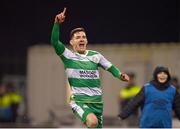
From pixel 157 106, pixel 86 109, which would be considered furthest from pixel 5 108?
pixel 86 109

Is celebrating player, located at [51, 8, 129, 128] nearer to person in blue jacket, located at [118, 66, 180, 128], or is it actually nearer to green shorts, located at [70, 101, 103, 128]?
green shorts, located at [70, 101, 103, 128]

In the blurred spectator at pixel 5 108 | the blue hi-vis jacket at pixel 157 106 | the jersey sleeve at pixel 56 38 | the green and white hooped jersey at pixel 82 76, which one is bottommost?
the blurred spectator at pixel 5 108

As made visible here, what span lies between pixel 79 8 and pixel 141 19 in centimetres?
225

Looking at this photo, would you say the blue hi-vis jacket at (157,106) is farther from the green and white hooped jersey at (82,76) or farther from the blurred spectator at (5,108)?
the blurred spectator at (5,108)

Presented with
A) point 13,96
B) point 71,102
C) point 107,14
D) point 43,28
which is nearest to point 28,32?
point 43,28

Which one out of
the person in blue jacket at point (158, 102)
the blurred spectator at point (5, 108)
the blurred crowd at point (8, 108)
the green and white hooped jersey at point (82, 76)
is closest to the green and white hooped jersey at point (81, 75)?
the green and white hooped jersey at point (82, 76)

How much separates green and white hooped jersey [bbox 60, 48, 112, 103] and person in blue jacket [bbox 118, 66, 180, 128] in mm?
2573

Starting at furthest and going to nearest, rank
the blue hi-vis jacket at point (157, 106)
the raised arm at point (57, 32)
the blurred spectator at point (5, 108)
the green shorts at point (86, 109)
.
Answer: the blurred spectator at point (5, 108) < the blue hi-vis jacket at point (157, 106) < the green shorts at point (86, 109) < the raised arm at point (57, 32)

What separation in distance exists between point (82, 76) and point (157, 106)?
284cm

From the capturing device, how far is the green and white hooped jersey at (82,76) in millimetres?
9828

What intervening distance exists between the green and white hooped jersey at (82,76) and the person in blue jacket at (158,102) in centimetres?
257

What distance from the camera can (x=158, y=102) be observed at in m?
12.3

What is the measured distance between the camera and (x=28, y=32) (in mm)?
26969

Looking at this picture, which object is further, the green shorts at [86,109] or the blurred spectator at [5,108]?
the blurred spectator at [5,108]
